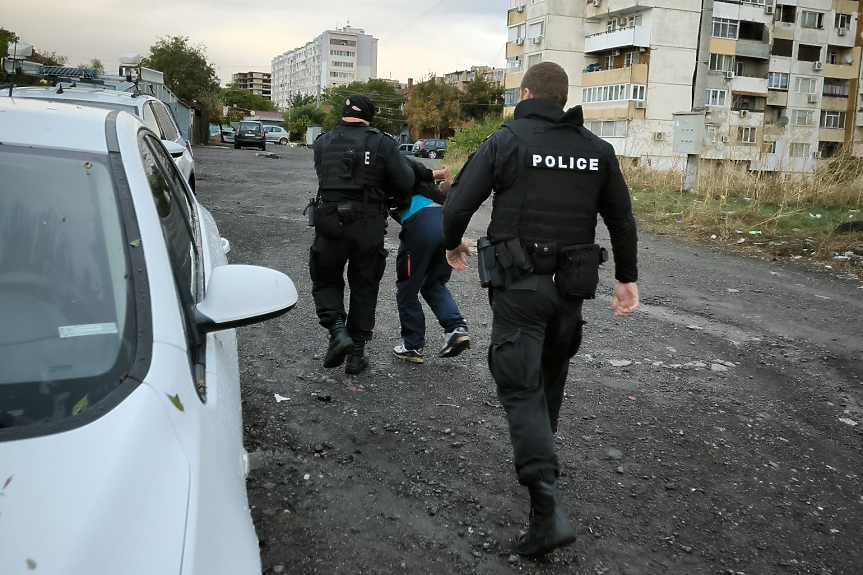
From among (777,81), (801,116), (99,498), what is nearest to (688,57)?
(777,81)

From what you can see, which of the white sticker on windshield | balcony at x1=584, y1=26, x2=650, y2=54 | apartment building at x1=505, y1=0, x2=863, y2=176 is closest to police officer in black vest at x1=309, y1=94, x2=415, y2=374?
the white sticker on windshield

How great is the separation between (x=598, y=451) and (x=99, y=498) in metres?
3.07

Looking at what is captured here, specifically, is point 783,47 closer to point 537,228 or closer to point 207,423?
point 537,228

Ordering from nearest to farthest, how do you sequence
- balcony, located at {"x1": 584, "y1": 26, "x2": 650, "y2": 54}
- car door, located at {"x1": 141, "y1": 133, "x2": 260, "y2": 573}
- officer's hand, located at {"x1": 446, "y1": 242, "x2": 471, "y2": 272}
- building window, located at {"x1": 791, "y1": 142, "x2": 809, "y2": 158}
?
car door, located at {"x1": 141, "y1": 133, "x2": 260, "y2": 573} → officer's hand, located at {"x1": 446, "y1": 242, "x2": 471, "y2": 272} → building window, located at {"x1": 791, "y1": 142, "x2": 809, "y2": 158} → balcony, located at {"x1": 584, "y1": 26, "x2": 650, "y2": 54}

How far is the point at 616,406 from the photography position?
464 cm

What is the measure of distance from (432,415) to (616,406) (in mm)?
1167

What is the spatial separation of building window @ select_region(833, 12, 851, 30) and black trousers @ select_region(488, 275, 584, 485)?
243 feet

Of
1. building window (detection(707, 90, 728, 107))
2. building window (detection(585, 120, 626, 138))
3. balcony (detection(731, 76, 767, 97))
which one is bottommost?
building window (detection(585, 120, 626, 138))

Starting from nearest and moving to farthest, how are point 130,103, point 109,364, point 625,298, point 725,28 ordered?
point 109,364 < point 625,298 < point 130,103 < point 725,28

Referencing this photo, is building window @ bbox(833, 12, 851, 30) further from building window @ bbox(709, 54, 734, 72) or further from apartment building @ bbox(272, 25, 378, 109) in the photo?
apartment building @ bbox(272, 25, 378, 109)

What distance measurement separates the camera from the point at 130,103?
8055mm

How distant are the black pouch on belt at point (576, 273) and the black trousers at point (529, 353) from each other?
0.04 metres

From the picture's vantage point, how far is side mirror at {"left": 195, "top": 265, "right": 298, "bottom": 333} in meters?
2.05

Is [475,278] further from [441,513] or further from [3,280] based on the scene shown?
[3,280]
